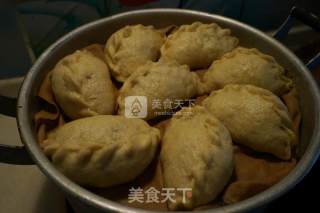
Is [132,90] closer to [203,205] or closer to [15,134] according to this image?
[203,205]

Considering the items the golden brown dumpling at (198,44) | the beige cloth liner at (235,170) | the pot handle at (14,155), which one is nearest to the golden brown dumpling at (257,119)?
the beige cloth liner at (235,170)

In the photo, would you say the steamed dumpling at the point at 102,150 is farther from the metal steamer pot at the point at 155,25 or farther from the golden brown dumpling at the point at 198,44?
the golden brown dumpling at the point at 198,44

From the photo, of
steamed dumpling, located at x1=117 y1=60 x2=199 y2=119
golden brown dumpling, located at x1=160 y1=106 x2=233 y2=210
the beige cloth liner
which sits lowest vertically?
the beige cloth liner

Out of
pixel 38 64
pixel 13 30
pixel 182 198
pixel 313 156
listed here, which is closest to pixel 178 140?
pixel 182 198

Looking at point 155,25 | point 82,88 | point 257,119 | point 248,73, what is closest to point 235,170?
point 257,119

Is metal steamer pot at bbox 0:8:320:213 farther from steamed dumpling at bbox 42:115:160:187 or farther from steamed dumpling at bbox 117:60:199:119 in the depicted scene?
steamed dumpling at bbox 117:60:199:119

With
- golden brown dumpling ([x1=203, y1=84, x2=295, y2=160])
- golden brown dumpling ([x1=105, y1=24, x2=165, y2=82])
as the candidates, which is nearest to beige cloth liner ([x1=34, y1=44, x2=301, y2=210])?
golden brown dumpling ([x1=203, y1=84, x2=295, y2=160])

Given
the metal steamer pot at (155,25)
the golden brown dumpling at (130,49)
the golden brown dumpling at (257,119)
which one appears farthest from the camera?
the golden brown dumpling at (130,49)
